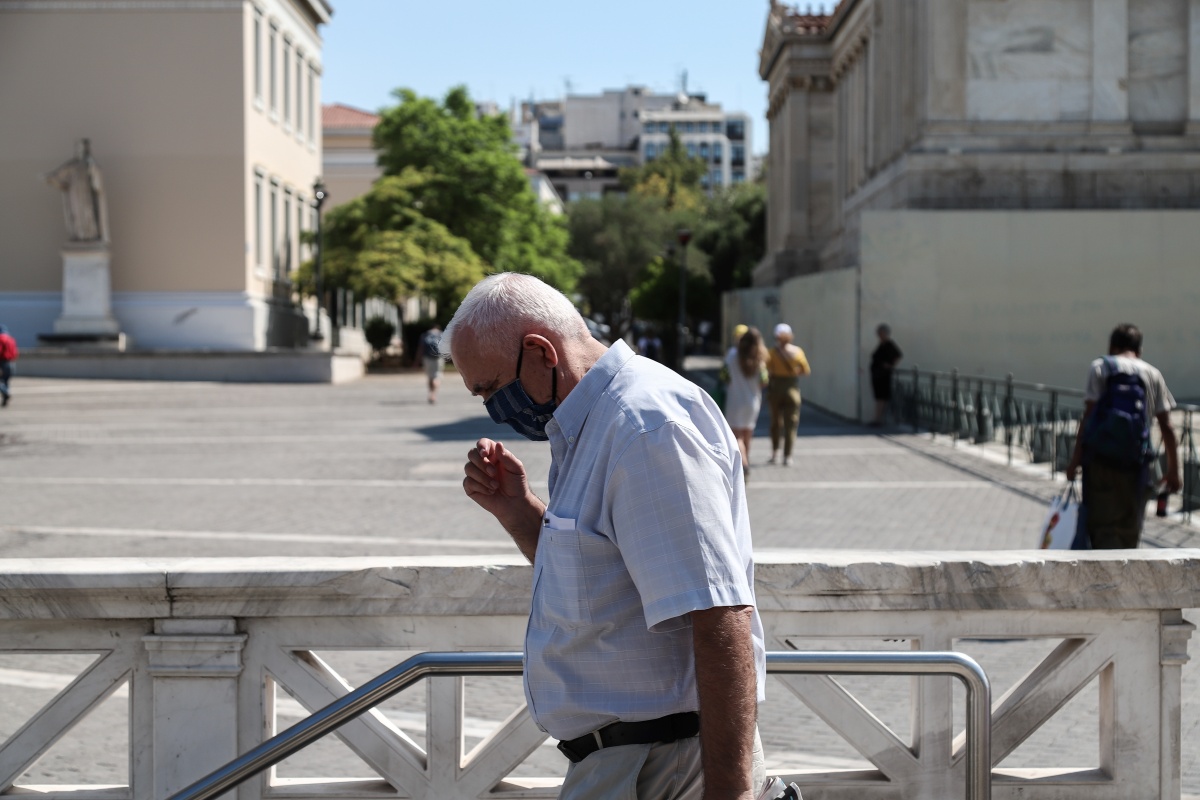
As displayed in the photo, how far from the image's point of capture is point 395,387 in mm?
39562

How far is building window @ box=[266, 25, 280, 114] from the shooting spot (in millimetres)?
51191

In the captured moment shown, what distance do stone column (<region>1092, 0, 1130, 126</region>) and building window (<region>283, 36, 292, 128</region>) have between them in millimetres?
34833

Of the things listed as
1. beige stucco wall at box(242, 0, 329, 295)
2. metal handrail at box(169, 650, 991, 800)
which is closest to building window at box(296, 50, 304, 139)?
beige stucco wall at box(242, 0, 329, 295)

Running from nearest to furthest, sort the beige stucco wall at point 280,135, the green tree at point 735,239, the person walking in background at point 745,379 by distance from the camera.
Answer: the person walking in background at point 745,379, the beige stucco wall at point 280,135, the green tree at point 735,239

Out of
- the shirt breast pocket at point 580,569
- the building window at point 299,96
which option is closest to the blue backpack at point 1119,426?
the shirt breast pocket at point 580,569

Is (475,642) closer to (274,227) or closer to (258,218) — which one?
(258,218)

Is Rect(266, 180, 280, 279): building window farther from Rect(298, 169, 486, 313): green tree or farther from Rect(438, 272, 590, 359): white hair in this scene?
Rect(438, 272, 590, 359): white hair

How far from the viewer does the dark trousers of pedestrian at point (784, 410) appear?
17641mm

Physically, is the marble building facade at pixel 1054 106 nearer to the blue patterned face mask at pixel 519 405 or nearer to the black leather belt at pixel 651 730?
the blue patterned face mask at pixel 519 405

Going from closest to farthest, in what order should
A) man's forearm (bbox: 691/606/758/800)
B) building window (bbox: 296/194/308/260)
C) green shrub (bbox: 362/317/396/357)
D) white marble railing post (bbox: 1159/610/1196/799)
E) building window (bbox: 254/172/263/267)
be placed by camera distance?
man's forearm (bbox: 691/606/758/800) → white marble railing post (bbox: 1159/610/1196/799) → building window (bbox: 254/172/263/267) → green shrub (bbox: 362/317/396/357) → building window (bbox: 296/194/308/260)

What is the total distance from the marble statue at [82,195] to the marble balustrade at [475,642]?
44.4 m

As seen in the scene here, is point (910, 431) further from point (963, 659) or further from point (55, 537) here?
point (963, 659)

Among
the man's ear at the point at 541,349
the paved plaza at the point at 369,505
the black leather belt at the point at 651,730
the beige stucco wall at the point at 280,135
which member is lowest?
the paved plaza at the point at 369,505

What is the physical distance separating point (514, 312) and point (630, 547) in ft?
1.68
